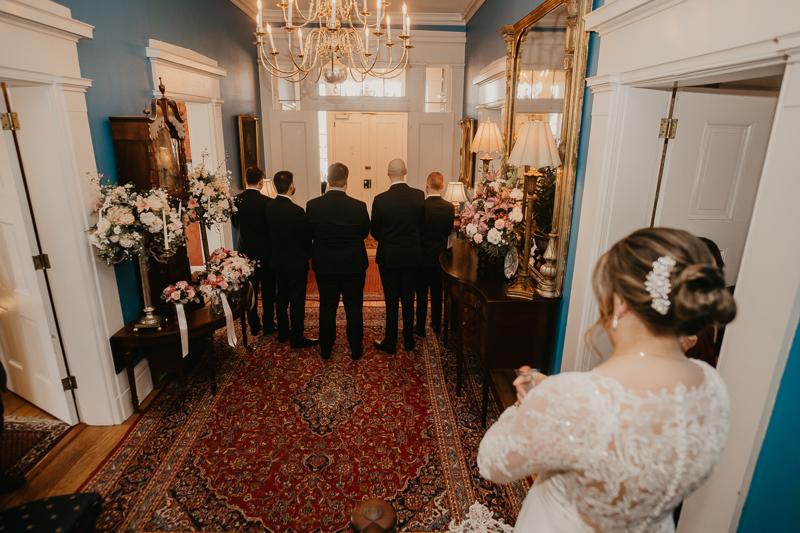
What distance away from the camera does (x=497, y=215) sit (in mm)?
3516

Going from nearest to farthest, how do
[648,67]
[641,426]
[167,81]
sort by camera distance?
[641,426] < [648,67] < [167,81]

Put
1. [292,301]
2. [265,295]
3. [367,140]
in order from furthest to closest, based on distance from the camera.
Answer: [367,140]
[265,295]
[292,301]

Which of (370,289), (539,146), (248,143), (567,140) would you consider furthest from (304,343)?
(248,143)

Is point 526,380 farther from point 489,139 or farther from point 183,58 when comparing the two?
point 183,58

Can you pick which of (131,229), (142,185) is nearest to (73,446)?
(131,229)

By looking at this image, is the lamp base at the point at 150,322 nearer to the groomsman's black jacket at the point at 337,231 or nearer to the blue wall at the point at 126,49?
the blue wall at the point at 126,49

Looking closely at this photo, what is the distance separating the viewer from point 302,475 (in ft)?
9.41

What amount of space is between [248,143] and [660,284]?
244 inches

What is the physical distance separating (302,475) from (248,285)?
194cm

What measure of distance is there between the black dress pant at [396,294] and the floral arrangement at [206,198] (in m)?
1.57

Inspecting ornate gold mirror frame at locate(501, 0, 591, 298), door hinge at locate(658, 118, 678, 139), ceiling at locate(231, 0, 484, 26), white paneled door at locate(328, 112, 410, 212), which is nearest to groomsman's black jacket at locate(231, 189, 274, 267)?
ornate gold mirror frame at locate(501, 0, 591, 298)

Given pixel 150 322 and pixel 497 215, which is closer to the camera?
pixel 150 322

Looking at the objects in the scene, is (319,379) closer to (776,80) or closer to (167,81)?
(167,81)

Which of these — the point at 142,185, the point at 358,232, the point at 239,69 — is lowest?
the point at 358,232
